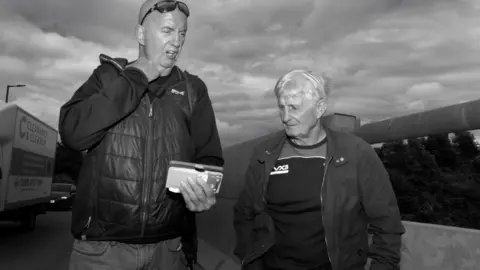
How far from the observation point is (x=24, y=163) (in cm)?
1270

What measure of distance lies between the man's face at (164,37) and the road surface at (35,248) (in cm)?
760

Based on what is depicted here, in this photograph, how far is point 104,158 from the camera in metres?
1.94

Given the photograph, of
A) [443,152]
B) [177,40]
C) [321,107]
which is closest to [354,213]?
[321,107]

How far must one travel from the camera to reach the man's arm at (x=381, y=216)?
230 centimetres

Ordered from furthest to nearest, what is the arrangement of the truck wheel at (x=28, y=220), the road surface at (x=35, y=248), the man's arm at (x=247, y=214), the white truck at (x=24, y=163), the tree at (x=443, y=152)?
the truck wheel at (x=28, y=220), the white truck at (x=24, y=163), the road surface at (x=35, y=248), the tree at (x=443, y=152), the man's arm at (x=247, y=214)

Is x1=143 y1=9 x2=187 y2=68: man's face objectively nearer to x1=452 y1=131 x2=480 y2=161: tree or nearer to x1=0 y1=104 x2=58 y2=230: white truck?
x1=452 y1=131 x2=480 y2=161: tree

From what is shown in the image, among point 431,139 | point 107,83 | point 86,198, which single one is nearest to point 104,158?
point 86,198

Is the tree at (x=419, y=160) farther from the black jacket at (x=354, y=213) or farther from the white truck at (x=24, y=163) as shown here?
the white truck at (x=24, y=163)

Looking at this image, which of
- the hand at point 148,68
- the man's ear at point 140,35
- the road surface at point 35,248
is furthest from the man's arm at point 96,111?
the road surface at point 35,248

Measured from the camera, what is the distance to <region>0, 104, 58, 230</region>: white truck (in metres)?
11.2

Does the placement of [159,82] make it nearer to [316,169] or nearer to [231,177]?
[316,169]

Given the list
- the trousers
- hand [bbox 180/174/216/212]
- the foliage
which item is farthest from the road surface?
hand [bbox 180/174/216/212]

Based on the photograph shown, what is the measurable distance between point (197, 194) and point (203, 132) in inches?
14.9

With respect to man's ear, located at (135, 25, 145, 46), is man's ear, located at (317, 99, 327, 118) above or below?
below
